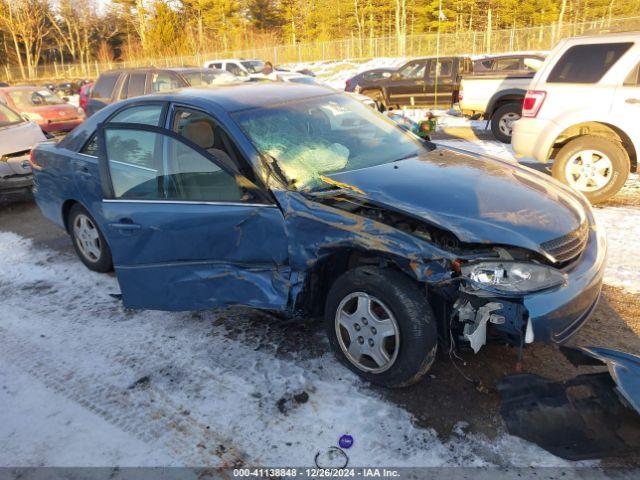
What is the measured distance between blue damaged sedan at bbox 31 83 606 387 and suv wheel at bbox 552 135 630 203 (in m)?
2.74

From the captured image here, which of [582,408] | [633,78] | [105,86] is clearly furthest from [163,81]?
[582,408]

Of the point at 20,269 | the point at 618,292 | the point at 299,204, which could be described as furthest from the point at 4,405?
the point at 618,292

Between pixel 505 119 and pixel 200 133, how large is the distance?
341 inches

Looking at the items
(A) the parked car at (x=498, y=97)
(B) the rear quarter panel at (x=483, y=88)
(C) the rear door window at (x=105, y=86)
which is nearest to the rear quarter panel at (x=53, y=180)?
(C) the rear door window at (x=105, y=86)

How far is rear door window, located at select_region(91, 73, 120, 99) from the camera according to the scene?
11.6 m

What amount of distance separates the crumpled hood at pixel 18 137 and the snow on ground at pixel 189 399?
4.45 m

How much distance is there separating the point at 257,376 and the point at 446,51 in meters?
42.3

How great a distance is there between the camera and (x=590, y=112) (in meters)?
6.03

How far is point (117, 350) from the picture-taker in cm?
352

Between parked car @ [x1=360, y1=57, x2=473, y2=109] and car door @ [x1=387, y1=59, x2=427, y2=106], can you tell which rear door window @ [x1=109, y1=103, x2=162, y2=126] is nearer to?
parked car @ [x1=360, y1=57, x2=473, y2=109]

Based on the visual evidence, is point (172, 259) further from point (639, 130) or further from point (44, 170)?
point (639, 130)

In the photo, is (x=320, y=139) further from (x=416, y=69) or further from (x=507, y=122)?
(x=416, y=69)

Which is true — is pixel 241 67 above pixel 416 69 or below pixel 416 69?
above

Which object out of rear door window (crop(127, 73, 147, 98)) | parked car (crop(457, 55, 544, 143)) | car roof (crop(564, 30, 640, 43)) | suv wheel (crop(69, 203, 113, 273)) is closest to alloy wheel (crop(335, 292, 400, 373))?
suv wheel (crop(69, 203, 113, 273))
